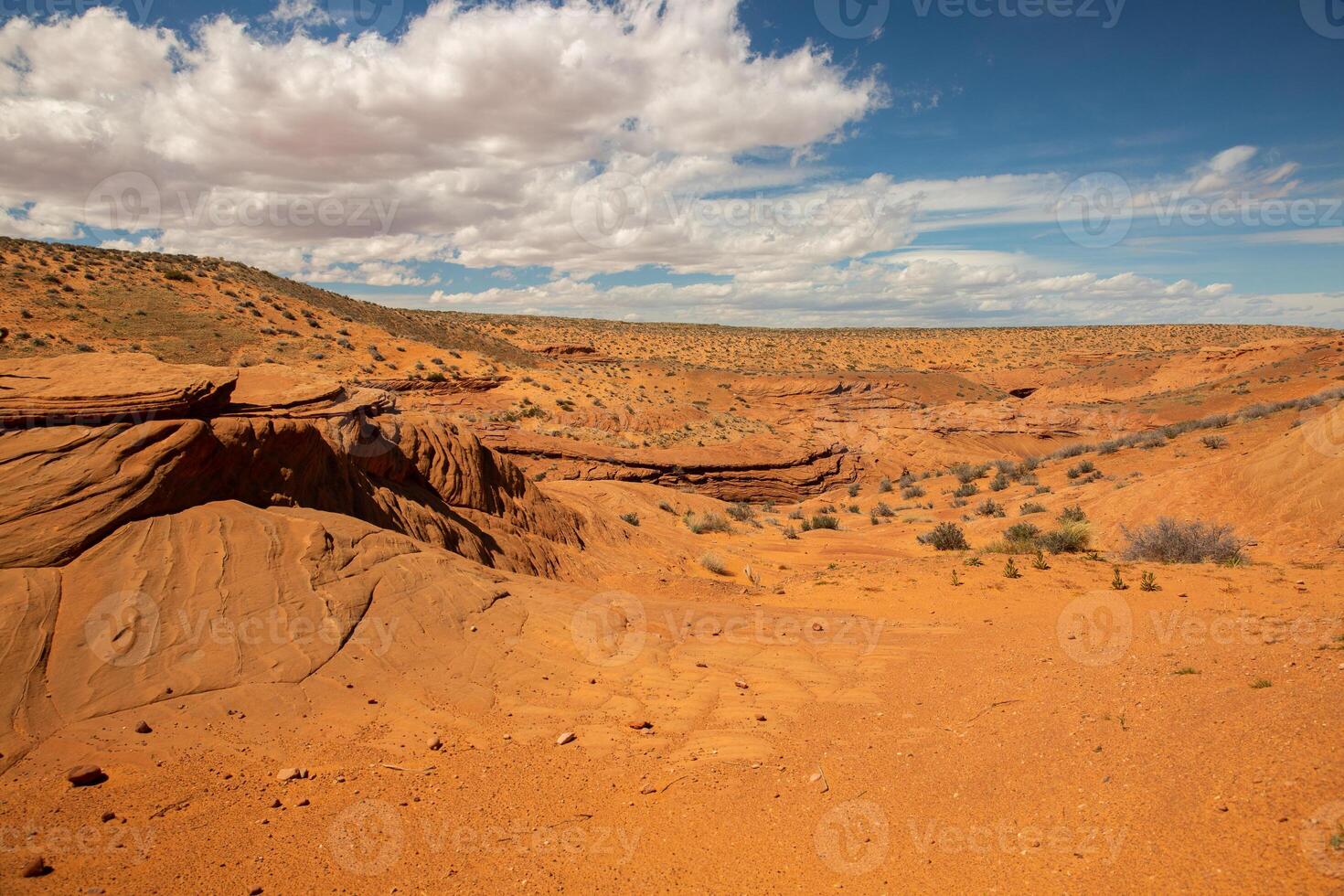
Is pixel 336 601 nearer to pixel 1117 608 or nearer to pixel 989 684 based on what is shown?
pixel 989 684

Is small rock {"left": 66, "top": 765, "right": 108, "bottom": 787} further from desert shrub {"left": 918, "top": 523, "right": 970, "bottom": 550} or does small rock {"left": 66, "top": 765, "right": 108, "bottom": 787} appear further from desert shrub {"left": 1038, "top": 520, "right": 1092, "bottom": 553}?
desert shrub {"left": 918, "top": 523, "right": 970, "bottom": 550}

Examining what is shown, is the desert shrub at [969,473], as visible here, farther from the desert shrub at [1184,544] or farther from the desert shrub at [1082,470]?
the desert shrub at [1184,544]

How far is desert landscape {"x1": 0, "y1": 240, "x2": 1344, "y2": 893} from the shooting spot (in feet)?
12.7

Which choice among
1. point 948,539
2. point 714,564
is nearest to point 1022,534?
point 948,539

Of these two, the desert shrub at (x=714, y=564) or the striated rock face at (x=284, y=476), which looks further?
the desert shrub at (x=714, y=564)

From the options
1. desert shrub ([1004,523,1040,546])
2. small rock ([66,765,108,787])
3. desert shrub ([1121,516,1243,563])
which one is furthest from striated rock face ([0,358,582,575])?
desert shrub ([1121,516,1243,563])

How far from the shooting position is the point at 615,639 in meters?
7.86

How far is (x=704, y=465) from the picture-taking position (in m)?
28.5

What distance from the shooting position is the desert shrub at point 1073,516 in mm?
16641

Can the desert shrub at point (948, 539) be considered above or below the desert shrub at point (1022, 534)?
below

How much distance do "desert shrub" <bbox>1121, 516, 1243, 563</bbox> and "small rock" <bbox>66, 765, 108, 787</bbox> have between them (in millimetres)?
15166

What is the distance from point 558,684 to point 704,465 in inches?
873

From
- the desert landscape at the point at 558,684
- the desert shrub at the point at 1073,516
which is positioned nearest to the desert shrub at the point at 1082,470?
the desert shrub at the point at 1073,516

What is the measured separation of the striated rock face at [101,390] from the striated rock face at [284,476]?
0.39 ft
